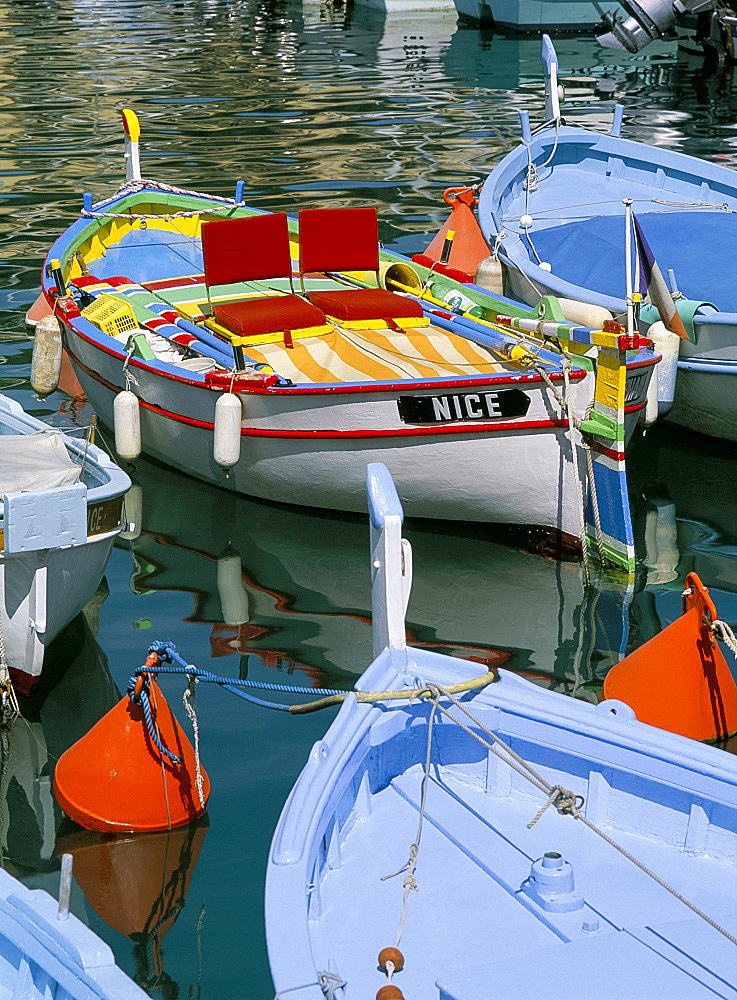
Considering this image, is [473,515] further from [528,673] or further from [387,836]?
[387,836]

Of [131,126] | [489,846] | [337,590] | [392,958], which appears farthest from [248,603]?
[131,126]

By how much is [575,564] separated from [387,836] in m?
4.08

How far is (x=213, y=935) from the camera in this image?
5.29 meters

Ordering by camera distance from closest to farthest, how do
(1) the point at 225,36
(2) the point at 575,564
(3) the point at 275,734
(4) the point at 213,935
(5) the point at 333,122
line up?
(4) the point at 213,935 → (3) the point at 275,734 → (2) the point at 575,564 → (5) the point at 333,122 → (1) the point at 225,36

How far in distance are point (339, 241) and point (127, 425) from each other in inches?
103

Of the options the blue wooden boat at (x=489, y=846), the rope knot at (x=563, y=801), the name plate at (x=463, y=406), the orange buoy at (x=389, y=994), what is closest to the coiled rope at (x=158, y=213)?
the name plate at (x=463, y=406)

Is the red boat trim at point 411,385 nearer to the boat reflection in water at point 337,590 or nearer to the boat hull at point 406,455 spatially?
the boat hull at point 406,455

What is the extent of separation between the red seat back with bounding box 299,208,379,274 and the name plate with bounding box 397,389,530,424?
2.75 m

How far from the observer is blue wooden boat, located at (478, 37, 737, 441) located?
394 inches

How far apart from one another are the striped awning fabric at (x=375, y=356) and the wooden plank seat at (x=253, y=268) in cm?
23

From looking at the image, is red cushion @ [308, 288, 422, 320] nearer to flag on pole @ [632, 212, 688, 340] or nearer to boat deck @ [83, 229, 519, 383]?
boat deck @ [83, 229, 519, 383]

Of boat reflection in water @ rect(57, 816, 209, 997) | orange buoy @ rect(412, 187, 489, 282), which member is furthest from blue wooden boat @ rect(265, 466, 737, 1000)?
orange buoy @ rect(412, 187, 489, 282)

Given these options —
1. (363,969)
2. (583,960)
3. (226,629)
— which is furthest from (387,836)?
(226,629)

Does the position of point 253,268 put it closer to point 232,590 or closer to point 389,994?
point 232,590
